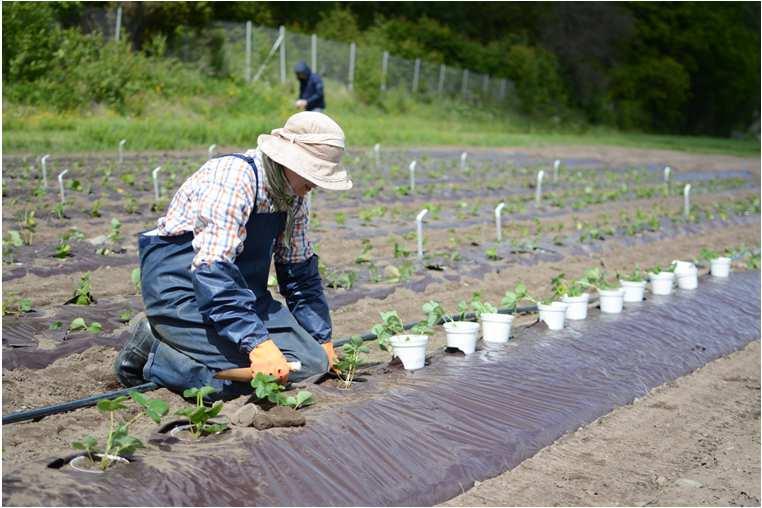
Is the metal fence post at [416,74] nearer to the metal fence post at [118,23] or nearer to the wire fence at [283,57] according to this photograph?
the wire fence at [283,57]

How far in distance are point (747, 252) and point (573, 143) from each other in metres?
16.5

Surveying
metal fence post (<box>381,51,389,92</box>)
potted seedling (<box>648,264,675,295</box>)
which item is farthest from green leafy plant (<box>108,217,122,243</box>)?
metal fence post (<box>381,51,389,92</box>)

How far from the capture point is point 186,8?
21.5m

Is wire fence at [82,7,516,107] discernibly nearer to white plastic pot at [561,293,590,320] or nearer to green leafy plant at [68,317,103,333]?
green leafy plant at [68,317,103,333]

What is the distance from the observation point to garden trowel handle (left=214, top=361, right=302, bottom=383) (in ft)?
13.1

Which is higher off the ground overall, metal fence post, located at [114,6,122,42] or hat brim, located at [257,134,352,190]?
metal fence post, located at [114,6,122,42]

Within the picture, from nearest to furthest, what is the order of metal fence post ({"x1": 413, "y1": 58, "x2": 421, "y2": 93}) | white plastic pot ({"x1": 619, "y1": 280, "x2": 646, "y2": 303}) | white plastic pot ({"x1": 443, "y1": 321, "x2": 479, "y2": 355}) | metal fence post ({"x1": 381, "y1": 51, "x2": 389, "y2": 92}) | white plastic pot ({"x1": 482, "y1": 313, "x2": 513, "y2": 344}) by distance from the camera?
white plastic pot ({"x1": 443, "y1": 321, "x2": 479, "y2": 355})
white plastic pot ({"x1": 482, "y1": 313, "x2": 513, "y2": 344})
white plastic pot ({"x1": 619, "y1": 280, "x2": 646, "y2": 303})
metal fence post ({"x1": 381, "y1": 51, "x2": 389, "y2": 92})
metal fence post ({"x1": 413, "y1": 58, "x2": 421, "y2": 93})

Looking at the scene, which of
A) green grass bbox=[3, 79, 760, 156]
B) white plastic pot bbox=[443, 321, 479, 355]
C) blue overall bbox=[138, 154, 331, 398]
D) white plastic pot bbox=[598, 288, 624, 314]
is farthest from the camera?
green grass bbox=[3, 79, 760, 156]

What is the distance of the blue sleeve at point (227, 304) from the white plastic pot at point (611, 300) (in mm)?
3150

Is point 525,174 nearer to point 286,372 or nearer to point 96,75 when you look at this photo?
point 96,75

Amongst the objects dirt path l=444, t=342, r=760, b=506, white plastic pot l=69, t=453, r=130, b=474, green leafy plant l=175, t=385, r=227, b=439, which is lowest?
dirt path l=444, t=342, r=760, b=506

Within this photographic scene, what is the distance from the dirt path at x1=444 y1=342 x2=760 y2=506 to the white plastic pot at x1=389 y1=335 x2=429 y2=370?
2.51 feet

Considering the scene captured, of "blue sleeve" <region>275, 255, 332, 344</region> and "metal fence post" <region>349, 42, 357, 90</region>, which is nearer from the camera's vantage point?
"blue sleeve" <region>275, 255, 332, 344</region>

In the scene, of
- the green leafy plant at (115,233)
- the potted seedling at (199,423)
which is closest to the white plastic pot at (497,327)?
the potted seedling at (199,423)
